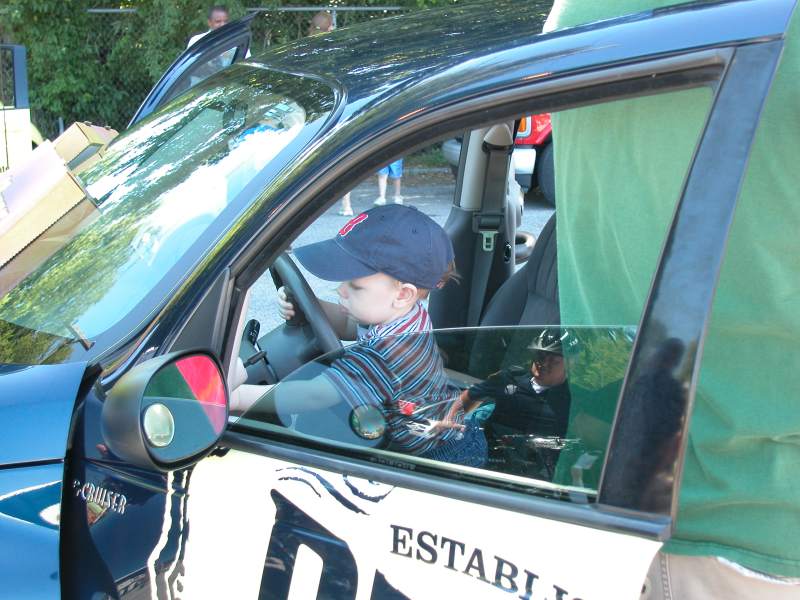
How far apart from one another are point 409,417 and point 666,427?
467 millimetres

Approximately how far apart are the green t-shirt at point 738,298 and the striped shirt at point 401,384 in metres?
0.38

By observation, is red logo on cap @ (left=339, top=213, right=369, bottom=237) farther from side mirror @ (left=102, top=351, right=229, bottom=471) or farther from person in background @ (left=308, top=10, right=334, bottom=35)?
person in background @ (left=308, top=10, right=334, bottom=35)

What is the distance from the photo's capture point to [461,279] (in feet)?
10.3

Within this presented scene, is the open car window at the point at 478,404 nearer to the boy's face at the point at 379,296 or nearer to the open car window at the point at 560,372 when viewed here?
the open car window at the point at 560,372

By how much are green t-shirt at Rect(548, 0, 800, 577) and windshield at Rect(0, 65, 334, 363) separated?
520 mm

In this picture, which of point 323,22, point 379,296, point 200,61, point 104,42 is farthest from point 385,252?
point 104,42

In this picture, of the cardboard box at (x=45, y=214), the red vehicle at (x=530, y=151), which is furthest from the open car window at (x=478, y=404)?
the cardboard box at (x=45, y=214)

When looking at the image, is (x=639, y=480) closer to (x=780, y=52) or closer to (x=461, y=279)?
(x=780, y=52)

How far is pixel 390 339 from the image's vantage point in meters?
1.60

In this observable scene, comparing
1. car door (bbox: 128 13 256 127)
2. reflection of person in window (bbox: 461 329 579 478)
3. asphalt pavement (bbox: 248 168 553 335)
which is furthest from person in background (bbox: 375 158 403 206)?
car door (bbox: 128 13 256 127)

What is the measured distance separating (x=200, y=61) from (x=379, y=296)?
5.10ft

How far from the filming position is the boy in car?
145cm

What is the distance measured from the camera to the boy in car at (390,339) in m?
1.45

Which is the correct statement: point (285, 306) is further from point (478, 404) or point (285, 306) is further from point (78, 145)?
point (478, 404)
